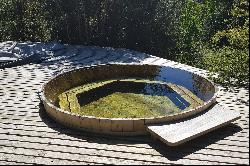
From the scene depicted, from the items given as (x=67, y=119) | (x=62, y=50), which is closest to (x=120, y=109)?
(x=67, y=119)

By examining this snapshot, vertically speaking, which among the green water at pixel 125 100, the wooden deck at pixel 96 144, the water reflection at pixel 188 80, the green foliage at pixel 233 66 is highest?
the green foliage at pixel 233 66

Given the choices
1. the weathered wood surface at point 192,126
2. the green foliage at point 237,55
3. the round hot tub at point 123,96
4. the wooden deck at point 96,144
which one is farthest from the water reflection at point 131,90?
the weathered wood surface at point 192,126

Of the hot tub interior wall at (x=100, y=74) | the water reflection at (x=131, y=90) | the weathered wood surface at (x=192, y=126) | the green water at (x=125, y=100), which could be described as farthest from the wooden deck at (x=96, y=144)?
the hot tub interior wall at (x=100, y=74)

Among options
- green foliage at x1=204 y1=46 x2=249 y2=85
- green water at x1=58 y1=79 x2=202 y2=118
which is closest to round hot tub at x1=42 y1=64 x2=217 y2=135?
green water at x1=58 y1=79 x2=202 y2=118

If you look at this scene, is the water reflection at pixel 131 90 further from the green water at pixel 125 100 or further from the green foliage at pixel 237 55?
the green foliage at pixel 237 55

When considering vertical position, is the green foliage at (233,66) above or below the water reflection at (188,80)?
above

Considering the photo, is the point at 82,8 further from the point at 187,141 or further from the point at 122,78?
the point at 187,141

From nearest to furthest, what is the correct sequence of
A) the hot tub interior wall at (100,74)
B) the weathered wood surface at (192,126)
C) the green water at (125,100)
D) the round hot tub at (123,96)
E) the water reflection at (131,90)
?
the weathered wood surface at (192,126) < the round hot tub at (123,96) < the green water at (125,100) < the water reflection at (131,90) < the hot tub interior wall at (100,74)

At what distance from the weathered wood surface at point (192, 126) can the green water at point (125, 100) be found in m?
1.19

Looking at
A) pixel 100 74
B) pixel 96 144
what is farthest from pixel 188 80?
pixel 96 144

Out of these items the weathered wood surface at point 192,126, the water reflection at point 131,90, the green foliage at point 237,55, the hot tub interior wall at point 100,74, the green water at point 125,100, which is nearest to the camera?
the weathered wood surface at point 192,126

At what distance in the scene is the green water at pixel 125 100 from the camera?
7.89 metres

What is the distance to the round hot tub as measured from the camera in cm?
653

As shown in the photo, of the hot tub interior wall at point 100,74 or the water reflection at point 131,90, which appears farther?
the hot tub interior wall at point 100,74
